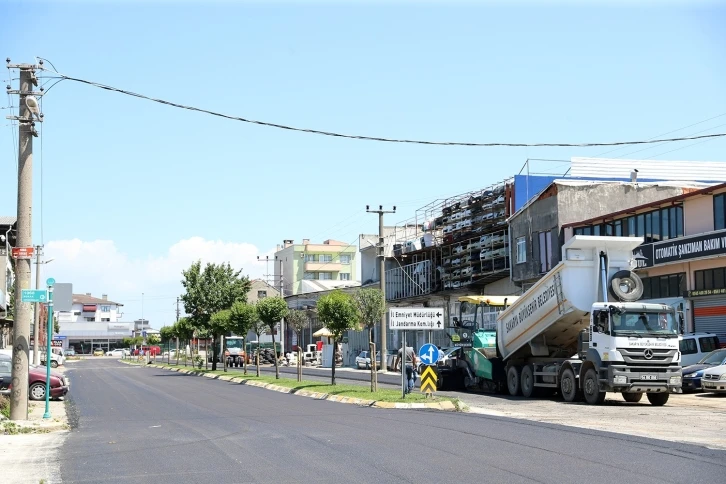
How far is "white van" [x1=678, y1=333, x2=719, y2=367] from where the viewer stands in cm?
3080

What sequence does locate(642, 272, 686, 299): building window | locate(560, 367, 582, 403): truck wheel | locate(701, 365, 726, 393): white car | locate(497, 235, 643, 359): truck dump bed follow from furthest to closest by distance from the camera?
locate(642, 272, 686, 299): building window, locate(701, 365, 726, 393): white car, locate(560, 367, 582, 403): truck wheel, locate(497, 235, 643, 359): truck dump bed

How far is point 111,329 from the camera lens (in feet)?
516

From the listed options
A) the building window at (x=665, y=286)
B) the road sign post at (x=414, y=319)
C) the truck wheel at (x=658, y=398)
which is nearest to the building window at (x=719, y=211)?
the building window at (x=665, y=286)

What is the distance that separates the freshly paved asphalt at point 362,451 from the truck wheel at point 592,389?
4788 millimetres

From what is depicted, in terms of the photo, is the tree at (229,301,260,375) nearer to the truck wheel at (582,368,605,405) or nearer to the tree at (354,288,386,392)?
the tree at (354,288,386,392)

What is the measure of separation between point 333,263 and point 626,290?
95429mm

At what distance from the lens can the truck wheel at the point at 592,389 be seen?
23.8 meters

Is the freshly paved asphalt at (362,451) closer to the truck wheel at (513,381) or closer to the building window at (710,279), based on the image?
the truck wheel at (513,381)

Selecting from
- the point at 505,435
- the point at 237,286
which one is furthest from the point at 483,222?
the point at 505,435

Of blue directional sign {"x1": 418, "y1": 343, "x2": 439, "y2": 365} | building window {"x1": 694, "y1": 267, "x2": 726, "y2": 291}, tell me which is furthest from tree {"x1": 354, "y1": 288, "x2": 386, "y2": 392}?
blue directional sign {"x1": 418, "y1": 343, "x2": 439, "y2": 365}

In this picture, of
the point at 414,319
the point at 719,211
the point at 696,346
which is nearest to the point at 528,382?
the point at 414,319

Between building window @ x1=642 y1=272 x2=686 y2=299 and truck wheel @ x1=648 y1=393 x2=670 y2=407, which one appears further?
building window @ x1=642 y1=272 x2=686 y2=299

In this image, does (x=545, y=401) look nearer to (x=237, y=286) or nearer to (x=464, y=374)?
(x=464, y=374)

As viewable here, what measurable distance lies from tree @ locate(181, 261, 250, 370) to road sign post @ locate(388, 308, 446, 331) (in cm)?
3460
